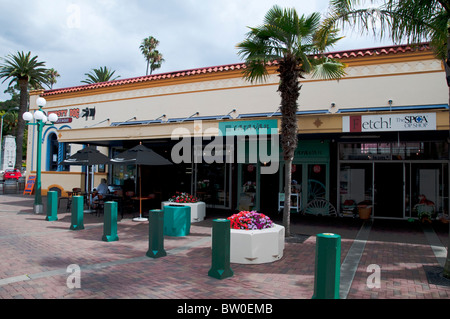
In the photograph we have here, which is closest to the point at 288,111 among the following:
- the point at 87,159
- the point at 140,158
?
the point at 140,158

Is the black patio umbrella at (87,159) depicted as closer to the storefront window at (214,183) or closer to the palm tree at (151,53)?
the storefront window at (214,183)

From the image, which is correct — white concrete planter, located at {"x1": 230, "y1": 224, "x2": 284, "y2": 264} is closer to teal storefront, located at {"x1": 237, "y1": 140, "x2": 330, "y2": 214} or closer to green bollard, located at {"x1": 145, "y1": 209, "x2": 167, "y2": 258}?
green bollard, located at {"x1": 145, "y1": 209, "x2": 167, "y2": 258}

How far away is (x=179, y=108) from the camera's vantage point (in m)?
15.6

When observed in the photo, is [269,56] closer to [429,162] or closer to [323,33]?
[323,33]

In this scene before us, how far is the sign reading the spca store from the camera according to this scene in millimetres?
9008

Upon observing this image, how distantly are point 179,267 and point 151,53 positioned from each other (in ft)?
149

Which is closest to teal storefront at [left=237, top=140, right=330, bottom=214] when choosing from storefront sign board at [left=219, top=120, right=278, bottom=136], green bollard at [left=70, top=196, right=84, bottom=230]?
storefront sign board at [left=219, top=120, right=278, bottom=136]

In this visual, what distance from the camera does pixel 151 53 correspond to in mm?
47406

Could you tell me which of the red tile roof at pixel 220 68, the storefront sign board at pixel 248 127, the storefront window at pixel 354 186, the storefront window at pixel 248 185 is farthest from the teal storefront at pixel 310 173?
the storefront sign board at pixel 248 127

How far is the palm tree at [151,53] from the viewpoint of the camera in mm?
47406

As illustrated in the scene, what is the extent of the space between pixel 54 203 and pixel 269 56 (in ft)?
27.4

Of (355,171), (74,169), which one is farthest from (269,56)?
(74,169)

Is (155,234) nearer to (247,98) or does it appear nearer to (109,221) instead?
(109,221)

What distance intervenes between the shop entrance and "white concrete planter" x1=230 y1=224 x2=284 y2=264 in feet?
25.7
